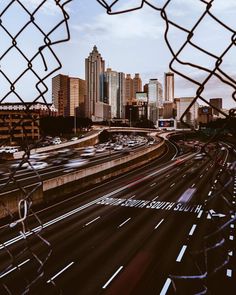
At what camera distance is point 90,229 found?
21.9m

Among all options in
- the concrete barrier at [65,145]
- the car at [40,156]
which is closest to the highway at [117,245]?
the concrete barrier at [65,145]

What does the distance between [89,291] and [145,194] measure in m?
21.6

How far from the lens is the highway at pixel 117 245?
13.2 m

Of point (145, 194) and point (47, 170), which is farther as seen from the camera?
point (47, 170)

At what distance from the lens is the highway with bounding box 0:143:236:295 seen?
43.2ft

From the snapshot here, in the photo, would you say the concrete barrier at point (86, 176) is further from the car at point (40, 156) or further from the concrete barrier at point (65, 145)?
the car at point (40, 156)

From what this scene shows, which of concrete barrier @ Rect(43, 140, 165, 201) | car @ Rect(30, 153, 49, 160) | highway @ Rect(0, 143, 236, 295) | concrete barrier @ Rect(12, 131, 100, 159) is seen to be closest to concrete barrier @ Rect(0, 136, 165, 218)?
concrete barrier @ Rect(43, 140, 165, 201)

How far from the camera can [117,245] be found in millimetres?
18703

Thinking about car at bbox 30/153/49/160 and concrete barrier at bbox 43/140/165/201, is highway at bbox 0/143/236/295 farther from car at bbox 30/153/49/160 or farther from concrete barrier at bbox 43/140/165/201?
car at bbox 30/153/49/160

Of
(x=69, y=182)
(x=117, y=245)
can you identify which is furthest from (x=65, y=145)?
(x=117, y=245)

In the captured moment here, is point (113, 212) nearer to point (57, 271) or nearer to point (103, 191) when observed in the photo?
point (103, 191)

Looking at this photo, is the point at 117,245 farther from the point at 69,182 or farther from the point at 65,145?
the point at 65,145

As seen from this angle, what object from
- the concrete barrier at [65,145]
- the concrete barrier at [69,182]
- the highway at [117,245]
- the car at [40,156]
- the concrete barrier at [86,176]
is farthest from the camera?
the car at [40,156]

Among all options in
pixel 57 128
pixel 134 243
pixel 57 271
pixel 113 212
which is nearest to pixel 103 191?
pixel 113 212
